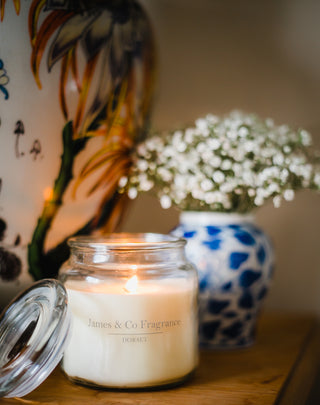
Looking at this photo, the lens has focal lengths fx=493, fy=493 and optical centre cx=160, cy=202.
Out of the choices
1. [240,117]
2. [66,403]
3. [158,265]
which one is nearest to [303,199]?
[240,117]

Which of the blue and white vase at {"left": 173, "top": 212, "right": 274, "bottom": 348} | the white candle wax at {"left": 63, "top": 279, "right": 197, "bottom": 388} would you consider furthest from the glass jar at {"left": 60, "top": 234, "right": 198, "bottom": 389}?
the blue and white vase at {"left": 173, "top": 212, "right": 274, "bottom": 348}

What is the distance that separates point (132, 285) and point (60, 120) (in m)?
0.24

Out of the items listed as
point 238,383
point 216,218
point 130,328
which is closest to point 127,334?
point 130,328

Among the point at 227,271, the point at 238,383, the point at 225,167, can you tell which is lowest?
the point at 238,383

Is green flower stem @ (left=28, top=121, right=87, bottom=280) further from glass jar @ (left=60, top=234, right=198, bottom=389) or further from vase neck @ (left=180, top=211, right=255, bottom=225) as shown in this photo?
vase neck @ (left=180, top=211, right=255, bottom=225)

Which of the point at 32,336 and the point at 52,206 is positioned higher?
the point at 52,206

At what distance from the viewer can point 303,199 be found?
0.96 meters

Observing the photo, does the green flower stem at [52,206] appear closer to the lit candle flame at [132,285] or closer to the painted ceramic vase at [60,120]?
the painted ceramic vase at [60,120]

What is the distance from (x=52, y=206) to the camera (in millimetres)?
657

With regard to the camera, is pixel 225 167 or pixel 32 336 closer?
pixel 32 336

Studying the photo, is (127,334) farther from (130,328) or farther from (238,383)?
(238,383)

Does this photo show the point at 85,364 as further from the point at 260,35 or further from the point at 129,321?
the point at 260,35

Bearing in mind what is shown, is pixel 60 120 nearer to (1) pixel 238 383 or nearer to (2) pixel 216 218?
(2) pixel 216 218

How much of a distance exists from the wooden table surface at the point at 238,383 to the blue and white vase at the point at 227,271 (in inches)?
1.3
